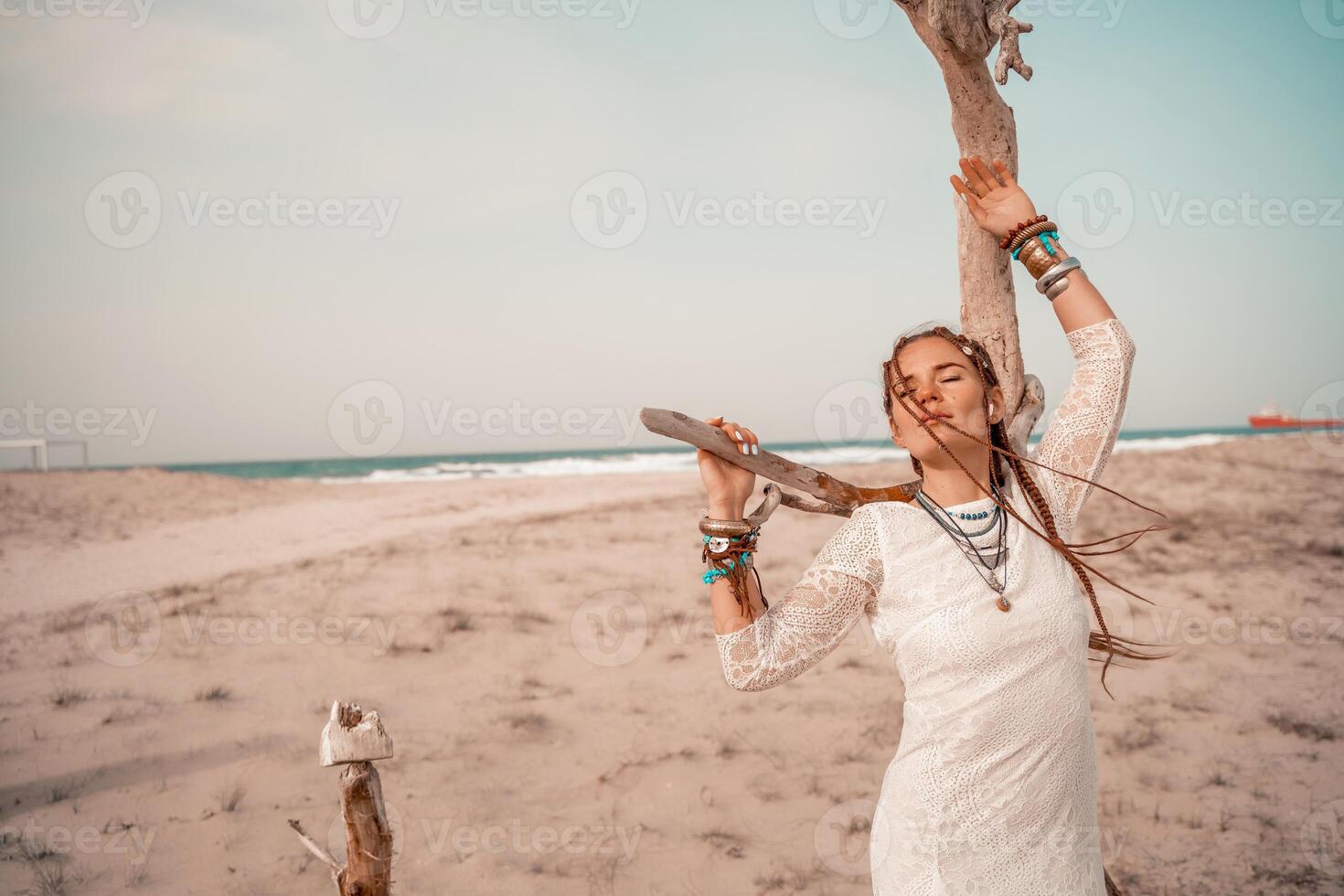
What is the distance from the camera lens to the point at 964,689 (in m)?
1.83

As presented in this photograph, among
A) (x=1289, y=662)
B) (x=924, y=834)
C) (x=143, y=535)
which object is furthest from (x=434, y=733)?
(x=143, y=535)

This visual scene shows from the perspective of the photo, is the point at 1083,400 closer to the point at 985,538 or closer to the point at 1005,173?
the point at 985,538

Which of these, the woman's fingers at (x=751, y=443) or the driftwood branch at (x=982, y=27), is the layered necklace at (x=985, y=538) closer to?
the woman's fingers at (x=751, y=443)

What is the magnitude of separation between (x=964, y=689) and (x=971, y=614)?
0.52 ft

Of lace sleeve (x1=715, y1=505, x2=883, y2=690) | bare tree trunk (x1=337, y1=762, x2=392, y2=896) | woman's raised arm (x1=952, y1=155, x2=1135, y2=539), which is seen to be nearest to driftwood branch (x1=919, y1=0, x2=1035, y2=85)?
woman's raised arm (x1=952, y1=155, x2=1135, y2=539)

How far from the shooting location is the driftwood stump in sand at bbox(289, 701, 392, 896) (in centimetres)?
242

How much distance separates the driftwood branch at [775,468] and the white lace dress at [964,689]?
0.98 feet

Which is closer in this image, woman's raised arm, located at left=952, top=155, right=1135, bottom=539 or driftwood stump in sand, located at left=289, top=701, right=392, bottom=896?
woman's raised arm, located at left=952, top=155, right=1135, bottom=539

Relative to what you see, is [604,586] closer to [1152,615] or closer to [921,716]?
[1152,615]

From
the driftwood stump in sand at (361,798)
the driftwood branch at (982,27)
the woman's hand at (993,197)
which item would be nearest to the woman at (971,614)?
the woman's hand at (993,197)

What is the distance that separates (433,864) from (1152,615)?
26.3 ft

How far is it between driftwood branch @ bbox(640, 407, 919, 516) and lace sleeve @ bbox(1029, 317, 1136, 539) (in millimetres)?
355

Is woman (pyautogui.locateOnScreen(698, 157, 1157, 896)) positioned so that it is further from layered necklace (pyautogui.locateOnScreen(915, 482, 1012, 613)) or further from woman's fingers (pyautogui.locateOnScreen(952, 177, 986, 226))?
woman's fingers (pyautogui.locateOnScreen(952, 177, 986, 226))

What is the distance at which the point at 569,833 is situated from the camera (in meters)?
5.09
